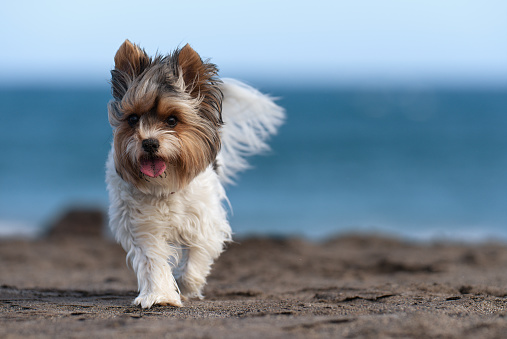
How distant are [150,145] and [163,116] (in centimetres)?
28

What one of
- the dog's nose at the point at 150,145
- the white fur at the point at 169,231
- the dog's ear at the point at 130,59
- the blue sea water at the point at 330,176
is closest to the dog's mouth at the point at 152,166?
the dog's nose at the point at 150,145

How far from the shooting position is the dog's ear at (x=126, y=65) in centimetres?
491

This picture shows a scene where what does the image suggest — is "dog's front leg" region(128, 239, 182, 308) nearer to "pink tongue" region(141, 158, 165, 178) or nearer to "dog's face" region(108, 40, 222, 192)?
"dog's face" region(108, 40, 222, 192)

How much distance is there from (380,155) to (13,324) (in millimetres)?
23094

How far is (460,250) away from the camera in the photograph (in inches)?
373

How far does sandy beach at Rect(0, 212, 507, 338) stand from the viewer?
3.63 m

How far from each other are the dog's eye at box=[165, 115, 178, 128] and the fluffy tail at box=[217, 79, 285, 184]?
1.37 meters

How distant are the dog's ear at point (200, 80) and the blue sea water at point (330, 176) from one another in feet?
24.2

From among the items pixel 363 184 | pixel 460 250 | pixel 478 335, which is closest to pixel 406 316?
pixel 478 335

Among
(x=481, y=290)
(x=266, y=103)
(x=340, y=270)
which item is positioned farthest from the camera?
(x=340, y=270)

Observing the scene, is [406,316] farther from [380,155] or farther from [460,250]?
[380,155]

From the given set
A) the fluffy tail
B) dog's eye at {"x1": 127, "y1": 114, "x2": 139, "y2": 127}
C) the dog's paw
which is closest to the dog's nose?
dog's eye at {"x1": 127, "y1": 114, "x2": 139, "y2": 127}

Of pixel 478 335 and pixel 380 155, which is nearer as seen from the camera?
pixel 478 335

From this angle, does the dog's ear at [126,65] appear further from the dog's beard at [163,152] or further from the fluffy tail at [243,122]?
the fluffy tail at [243,122]
